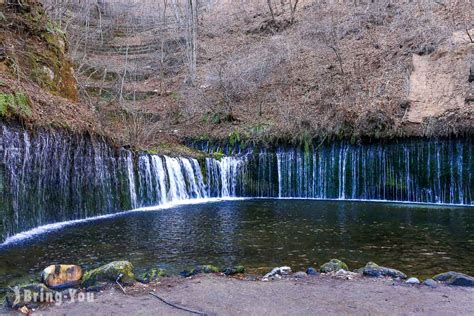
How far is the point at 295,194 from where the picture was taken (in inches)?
635

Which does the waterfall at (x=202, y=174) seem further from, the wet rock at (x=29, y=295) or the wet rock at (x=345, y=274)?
the wet rock at (x=345, y=274)

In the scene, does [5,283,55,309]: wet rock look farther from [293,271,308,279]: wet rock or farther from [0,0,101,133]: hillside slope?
[0,0,101,133]: hillside slope

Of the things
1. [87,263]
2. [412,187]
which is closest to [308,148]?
[412,187]

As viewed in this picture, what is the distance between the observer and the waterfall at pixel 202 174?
29.3ft

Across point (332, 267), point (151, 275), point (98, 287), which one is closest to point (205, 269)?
point (151, 275)

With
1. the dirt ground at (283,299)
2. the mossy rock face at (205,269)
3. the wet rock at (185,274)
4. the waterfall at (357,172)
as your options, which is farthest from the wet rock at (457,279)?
the waterfall at (357,172)

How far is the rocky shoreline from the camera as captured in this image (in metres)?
4.57

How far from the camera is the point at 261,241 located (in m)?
7.89

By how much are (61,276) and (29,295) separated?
0.56m

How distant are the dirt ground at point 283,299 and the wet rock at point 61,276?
0.61 meters

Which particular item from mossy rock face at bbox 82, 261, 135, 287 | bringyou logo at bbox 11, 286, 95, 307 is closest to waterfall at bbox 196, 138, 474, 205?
mossy rock face at bbox 82, 261, 135, 287

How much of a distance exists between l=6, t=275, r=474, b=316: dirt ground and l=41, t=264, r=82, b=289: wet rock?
607mm

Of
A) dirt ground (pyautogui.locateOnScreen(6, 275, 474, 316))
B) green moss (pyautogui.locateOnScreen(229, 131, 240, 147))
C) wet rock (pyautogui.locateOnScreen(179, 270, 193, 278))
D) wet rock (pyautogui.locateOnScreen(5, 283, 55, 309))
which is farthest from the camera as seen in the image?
green moss (pyautogui.locateOnScreen(229, 131, 240, 147))

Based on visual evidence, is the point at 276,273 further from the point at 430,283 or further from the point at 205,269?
the point at 430,283
